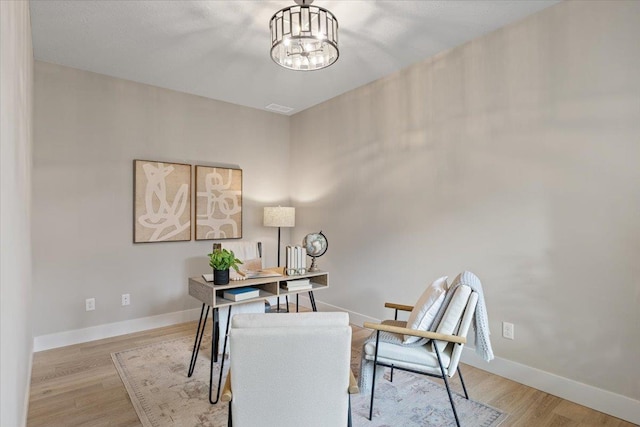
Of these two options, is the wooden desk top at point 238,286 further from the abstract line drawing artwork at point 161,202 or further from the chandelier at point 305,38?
the chandelier at point 305,38

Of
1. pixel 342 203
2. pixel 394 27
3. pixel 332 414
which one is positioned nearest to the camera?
pixel 332 414

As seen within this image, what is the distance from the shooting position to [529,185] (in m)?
2.63

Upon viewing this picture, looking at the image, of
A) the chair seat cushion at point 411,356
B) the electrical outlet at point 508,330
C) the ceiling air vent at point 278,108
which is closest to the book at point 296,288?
the chair seat cushion at point 411,356

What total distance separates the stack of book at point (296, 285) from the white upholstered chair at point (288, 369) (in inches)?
56.8

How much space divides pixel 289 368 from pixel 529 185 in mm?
2274

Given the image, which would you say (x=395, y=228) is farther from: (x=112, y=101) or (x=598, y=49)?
(x=112, y=101)

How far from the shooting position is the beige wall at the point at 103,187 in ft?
10.9

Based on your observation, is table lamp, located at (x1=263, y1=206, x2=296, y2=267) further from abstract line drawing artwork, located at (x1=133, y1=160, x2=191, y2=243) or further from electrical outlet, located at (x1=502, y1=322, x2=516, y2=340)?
electrical outlet, located at (x1=502, y1=322, x2=516, y2=340)

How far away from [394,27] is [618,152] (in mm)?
1810

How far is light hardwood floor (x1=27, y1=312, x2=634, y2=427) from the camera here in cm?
218

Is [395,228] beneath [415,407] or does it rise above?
above

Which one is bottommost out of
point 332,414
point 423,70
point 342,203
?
Result: point 332,414

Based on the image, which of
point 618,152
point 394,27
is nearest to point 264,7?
point 394,27

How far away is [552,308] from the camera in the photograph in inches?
98.8
